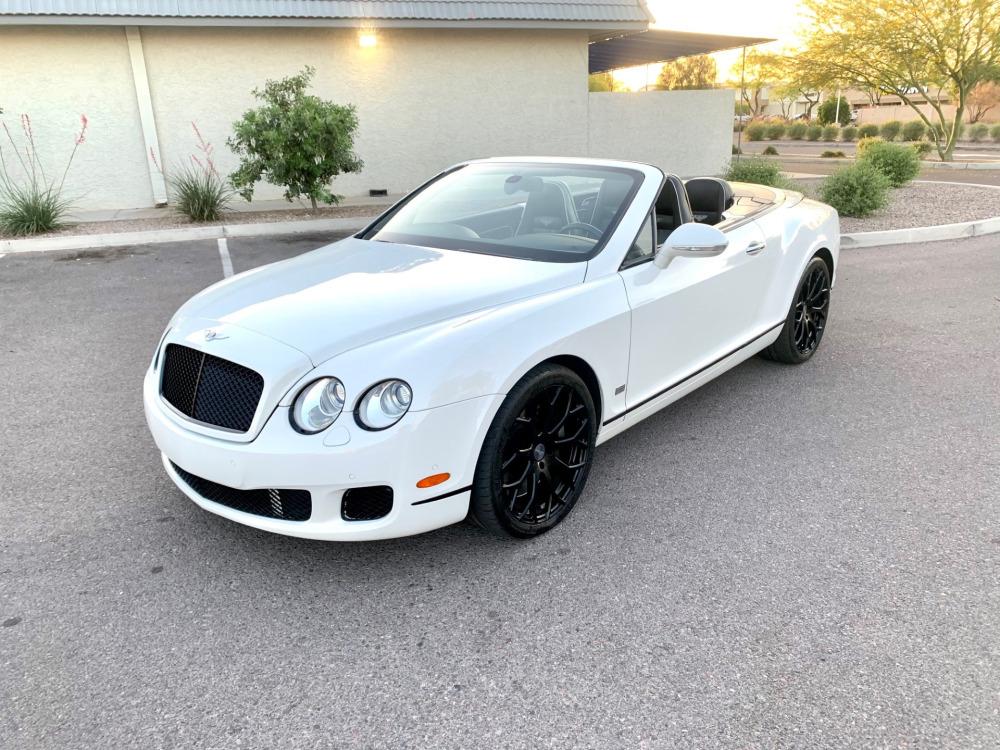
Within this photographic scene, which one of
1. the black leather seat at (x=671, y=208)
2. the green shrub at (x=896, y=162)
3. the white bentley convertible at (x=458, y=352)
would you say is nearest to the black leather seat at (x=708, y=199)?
the white bentley convertible at (x=458, y=352)

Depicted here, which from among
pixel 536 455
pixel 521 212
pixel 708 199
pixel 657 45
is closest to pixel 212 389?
pixel 536 455

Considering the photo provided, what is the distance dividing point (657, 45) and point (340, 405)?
18309 mm

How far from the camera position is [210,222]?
11336 mm

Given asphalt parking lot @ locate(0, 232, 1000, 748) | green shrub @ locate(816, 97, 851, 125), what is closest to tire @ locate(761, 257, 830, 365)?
asphalt parking lot @ locate(0, 232, 1000, 748)

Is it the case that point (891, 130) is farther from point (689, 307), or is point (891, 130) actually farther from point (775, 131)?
point (689, 307)

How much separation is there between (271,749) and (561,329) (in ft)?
5.75

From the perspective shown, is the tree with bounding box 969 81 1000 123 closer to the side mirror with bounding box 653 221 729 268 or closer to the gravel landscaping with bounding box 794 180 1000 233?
the gravel landscaping with bounding box 794 180 1000 233

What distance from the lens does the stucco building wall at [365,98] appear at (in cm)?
1257

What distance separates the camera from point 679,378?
3.84 metres

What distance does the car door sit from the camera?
351cm

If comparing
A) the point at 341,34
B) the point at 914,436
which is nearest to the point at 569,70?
the point at 341,34

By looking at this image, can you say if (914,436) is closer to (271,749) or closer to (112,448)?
(271,749)

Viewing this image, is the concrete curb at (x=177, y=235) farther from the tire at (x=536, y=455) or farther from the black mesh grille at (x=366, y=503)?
the black mesh grille at (x=366, y=503)

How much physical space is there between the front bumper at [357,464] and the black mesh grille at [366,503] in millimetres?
21
